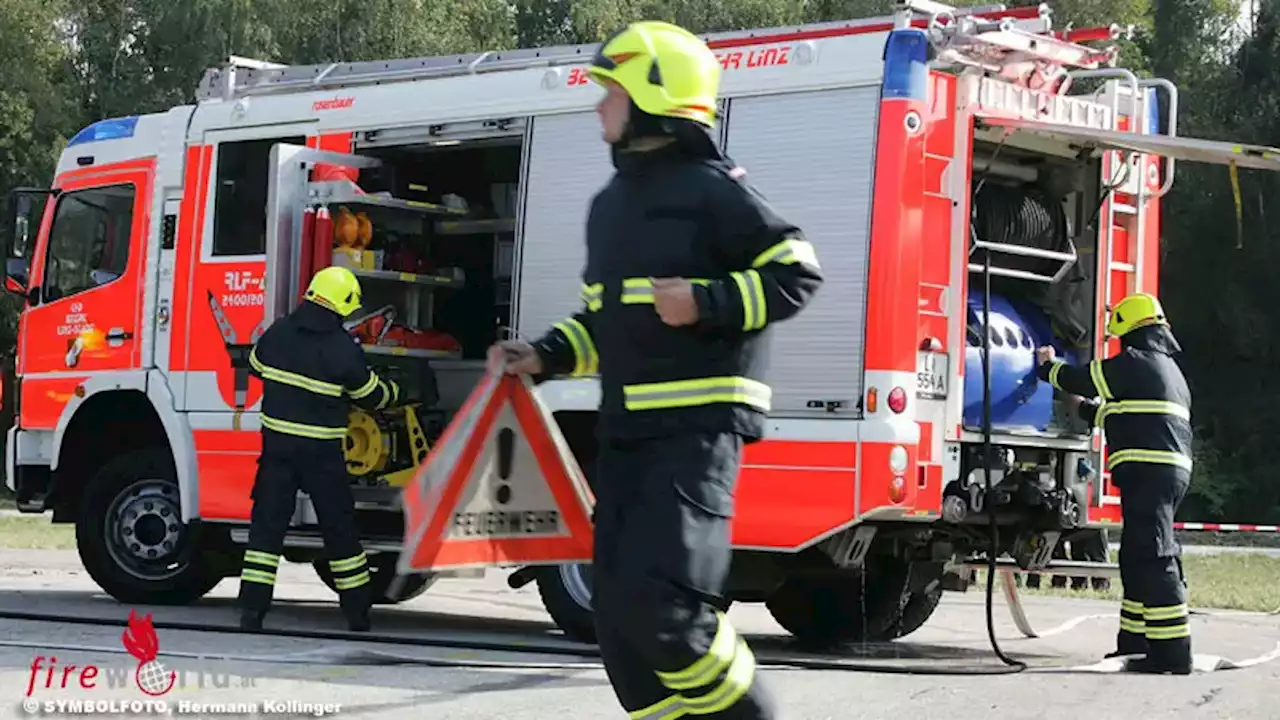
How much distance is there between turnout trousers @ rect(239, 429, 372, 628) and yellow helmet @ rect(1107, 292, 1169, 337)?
401cm

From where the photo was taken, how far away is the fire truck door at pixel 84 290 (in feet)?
40.2

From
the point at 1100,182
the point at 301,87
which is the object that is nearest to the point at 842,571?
the point at 1100,182

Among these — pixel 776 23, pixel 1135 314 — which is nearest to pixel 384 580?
pixel 1135 314

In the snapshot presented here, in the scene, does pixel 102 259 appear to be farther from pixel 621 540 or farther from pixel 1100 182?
pixel 621 540

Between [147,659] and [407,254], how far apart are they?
359 centimetres

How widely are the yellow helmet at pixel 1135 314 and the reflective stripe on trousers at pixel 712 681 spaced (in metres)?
5.53

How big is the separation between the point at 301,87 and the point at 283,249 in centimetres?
170

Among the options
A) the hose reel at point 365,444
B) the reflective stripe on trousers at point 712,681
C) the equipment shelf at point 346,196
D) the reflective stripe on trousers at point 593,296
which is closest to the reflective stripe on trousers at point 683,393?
the reflective stripe on trousers at point 593,296

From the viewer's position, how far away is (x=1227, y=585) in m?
17.7

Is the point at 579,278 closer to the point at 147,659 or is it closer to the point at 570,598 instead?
the point at 570,598

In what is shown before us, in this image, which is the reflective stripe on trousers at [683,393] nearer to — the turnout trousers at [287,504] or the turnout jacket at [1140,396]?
the turnout jacket at [1140,396]

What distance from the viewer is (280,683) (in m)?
8.20

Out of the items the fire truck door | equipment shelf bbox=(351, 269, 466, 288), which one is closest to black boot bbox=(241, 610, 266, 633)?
equipment shelf bbox=(351, 269, 466, 288)

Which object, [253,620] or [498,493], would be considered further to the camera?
[253,620]
